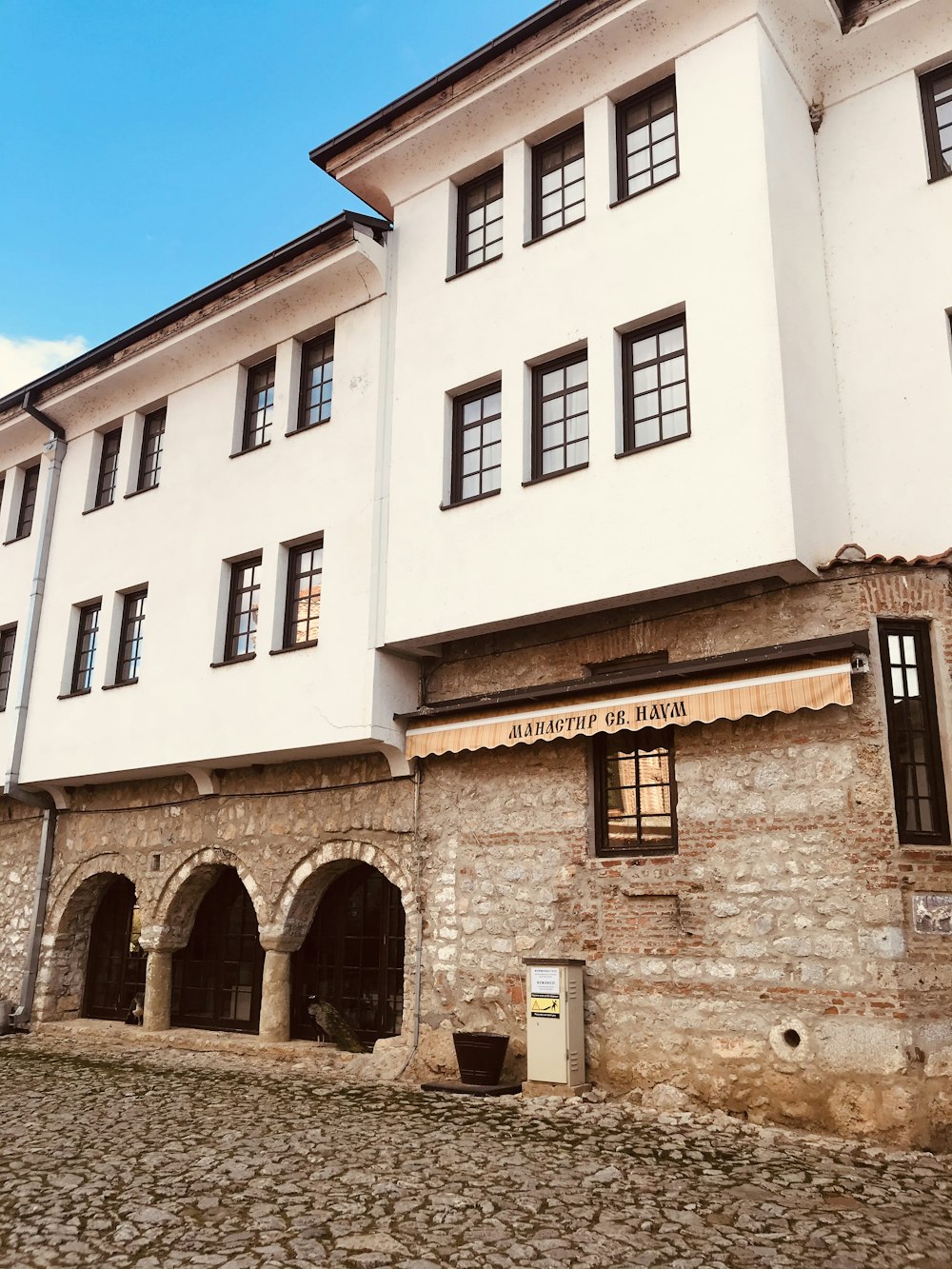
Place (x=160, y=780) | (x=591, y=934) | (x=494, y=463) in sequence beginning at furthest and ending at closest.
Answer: (x=160, y=780)
(x=494, y=463)
(x=591, y=934)

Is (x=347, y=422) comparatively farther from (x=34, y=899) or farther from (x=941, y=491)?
(x=34, y=899)

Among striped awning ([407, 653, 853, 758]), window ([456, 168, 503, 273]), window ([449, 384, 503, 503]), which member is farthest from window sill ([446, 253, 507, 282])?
striped awning ([407, 653, 853, 758])

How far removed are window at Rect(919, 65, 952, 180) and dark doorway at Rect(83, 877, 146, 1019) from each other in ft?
40.9

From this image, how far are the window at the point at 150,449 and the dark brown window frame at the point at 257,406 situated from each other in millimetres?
1559

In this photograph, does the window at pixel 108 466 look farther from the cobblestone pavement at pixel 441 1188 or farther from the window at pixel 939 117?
the window at pixel 939 117

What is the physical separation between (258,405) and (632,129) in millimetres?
5532

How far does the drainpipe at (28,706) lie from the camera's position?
45.1 feet

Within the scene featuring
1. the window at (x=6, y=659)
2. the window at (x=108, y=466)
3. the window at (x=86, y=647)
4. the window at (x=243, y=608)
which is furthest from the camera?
the window at (x=6, y=659)

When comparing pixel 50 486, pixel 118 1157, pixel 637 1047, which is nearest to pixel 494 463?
pixel 637 1047

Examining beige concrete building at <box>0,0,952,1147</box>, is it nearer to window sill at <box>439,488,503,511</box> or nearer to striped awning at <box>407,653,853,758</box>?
striped awning at <box>407,653,853,758</box>

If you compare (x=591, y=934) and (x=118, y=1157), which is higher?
(x=591, y=934)

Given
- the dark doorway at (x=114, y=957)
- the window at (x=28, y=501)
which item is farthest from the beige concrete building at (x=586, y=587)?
the window at (x=28, y=501)

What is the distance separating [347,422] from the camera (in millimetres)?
11391

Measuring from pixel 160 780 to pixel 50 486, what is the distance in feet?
16.1
